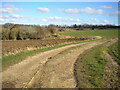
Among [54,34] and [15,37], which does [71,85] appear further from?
[54,34]

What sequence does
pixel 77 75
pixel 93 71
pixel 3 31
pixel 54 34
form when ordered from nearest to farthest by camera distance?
pixel 77 75 → pixel 93 71 → pixel 3 31 → pixel 54 34

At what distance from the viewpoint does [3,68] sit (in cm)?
1036

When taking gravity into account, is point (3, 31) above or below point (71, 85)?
above

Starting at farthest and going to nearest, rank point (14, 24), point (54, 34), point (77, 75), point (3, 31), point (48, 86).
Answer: point (54, 34), point (14, 24), point (3, 31), point (77, 75), point (48, 86)

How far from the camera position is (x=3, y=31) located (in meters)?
39.5

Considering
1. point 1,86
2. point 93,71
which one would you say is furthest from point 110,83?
point 1,86

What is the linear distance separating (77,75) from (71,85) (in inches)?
59.6

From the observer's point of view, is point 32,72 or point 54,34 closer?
point 32,72

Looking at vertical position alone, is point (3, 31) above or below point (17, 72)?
above

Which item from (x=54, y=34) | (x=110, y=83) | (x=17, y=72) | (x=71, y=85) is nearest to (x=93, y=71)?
(x=110, y=83)

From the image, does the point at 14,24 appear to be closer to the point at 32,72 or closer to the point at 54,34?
the point at 54,34

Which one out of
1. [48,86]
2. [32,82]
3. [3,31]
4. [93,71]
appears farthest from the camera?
Answer: [3,31]

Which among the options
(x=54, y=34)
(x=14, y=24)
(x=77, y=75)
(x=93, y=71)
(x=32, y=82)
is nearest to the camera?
(x=32, y=82)

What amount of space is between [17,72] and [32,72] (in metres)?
1.01
